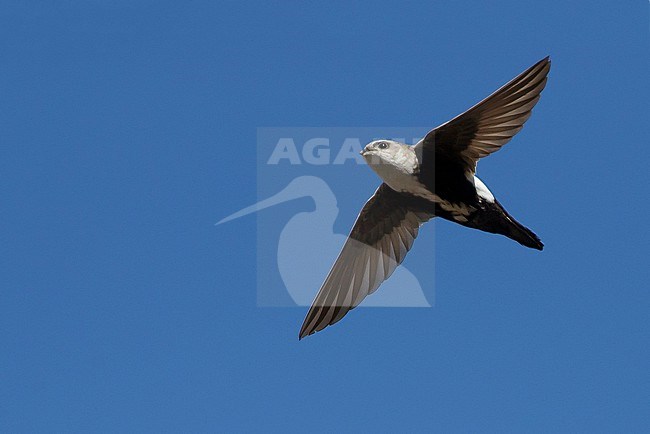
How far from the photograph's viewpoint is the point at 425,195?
12305mm

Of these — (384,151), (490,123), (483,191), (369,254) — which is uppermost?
(490,123)

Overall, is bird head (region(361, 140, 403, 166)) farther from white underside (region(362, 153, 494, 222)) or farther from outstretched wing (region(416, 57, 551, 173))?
outstretched wing (region(416, 57, 551, 173))

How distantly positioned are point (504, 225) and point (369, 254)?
1.92m

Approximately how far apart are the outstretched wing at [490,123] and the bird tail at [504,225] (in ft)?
1.52

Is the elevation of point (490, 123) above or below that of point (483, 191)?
above

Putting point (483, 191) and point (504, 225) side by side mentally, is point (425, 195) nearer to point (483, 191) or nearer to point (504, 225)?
point (483, 191)

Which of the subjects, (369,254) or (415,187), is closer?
(415,187)

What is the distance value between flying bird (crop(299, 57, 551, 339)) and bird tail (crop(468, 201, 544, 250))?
0.4 inches

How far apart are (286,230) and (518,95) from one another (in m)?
3.78

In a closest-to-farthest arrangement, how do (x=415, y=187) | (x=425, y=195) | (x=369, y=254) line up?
(x=415, y=187) → (x=425, y=195) → (x=369, y=254)

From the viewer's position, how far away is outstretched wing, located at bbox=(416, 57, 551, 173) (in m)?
11.0

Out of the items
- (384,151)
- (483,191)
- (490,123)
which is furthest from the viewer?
(483,191)

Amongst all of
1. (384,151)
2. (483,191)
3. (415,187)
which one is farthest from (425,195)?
(384,151)

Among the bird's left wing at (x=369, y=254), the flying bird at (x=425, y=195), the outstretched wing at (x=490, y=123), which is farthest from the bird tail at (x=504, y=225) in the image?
the bird's left wing at (x=369, y=254)
